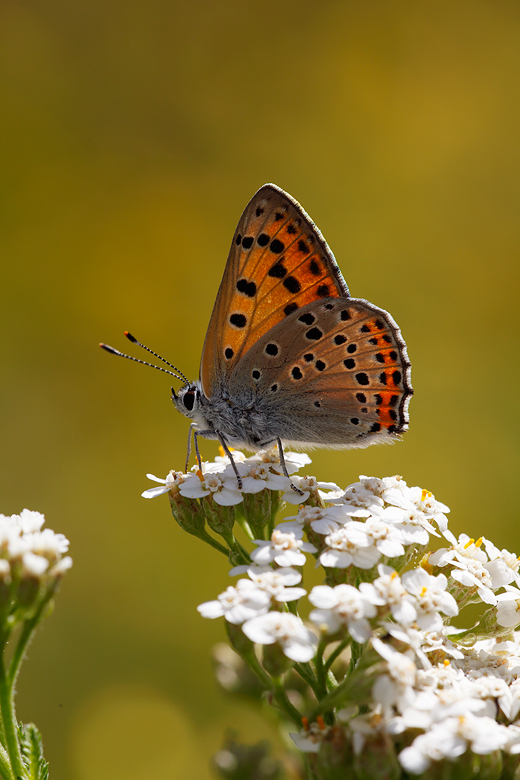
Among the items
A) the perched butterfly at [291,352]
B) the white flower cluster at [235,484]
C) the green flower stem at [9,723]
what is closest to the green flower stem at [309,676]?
the white flower cluster at [235,484]

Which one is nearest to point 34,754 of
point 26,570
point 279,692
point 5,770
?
point 5,770

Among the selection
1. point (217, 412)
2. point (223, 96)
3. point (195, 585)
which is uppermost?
point (223, 96)

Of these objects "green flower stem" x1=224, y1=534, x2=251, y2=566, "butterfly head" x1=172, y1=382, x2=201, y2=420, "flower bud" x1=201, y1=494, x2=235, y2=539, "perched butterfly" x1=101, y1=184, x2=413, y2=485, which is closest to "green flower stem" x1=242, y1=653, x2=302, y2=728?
"green flower stem" x1=224, y1=534, x2=251, y2=566

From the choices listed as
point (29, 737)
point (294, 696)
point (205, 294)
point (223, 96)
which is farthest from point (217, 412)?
point (223, 96)

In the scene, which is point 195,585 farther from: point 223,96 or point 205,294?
point 223,96

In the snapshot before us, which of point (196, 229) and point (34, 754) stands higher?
point (196, 229)

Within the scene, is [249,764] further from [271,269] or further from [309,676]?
[271,269]
